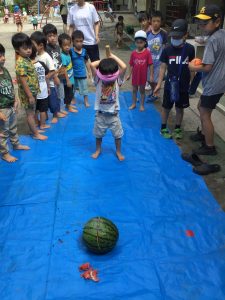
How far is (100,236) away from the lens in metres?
2.83

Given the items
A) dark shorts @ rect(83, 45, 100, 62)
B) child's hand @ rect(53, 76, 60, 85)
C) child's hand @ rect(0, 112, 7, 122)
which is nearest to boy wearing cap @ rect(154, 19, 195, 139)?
child's hand @ rect(53, 76, 60, 85)

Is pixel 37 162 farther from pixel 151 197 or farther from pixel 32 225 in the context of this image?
pixel 151 197

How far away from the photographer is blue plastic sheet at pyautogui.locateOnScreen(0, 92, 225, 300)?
2625 millimetres

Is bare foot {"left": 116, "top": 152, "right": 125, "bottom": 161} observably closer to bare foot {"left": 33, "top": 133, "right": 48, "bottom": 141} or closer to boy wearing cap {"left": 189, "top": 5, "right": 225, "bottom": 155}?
boy wearing cap {"left": 189, "top": 5, "right": 225, "bottom": 155}

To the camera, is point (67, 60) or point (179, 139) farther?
point (67, 60)

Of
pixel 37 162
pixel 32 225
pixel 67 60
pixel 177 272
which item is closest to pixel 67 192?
pixel 32 225

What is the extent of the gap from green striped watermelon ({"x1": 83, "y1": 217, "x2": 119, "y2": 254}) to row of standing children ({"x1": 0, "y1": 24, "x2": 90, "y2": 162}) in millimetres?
2021

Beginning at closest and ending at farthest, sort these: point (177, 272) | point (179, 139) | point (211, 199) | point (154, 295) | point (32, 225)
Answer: point (154, 295)
point (177, 272)
point (32, 225)
point (211, 199)
point (179, 139)

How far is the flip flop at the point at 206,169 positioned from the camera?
411 centimetres

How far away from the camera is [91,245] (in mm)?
2852

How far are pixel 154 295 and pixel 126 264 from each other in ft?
1.23

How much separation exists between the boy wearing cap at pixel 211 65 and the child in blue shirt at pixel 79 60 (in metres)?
2.27

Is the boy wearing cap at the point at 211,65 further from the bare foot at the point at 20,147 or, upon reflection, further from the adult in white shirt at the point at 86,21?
the adult in white shirt at the point at 86,21

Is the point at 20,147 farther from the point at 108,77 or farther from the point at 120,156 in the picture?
the point at 108,77
